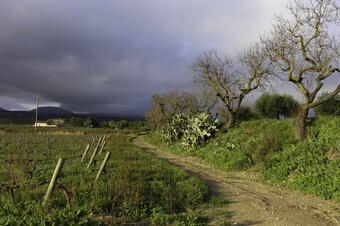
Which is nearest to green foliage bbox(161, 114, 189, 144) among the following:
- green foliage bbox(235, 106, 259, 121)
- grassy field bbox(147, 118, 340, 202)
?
grassy field bbox(147, 118, 340, 202)

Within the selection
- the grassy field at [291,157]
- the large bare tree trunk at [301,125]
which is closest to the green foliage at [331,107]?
the grassy field at [291,157]

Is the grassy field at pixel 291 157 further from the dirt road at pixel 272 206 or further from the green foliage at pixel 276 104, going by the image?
the green foliage at pixel 276 104

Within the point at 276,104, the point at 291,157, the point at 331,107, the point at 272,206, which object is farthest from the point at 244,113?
the point at 272,206

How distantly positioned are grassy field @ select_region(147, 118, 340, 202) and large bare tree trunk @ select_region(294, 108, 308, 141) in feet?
1.01

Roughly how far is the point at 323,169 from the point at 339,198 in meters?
1.60

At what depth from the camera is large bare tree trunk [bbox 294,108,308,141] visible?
10594 mm

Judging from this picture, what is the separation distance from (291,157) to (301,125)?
2.94 m

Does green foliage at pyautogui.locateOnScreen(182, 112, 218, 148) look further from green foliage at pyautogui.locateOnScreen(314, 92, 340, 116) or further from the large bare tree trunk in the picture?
green foliage at pyautogui.locateOnScreen(314, 92, 340, 116)

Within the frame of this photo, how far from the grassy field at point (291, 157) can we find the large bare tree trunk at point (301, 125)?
0.31m

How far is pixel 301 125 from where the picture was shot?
35.4 feet

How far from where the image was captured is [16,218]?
385 cm

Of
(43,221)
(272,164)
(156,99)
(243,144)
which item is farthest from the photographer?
(156,99)

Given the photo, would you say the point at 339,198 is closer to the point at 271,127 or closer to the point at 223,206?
the point at 223,206

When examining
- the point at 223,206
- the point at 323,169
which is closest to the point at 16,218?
the point at 223,206
